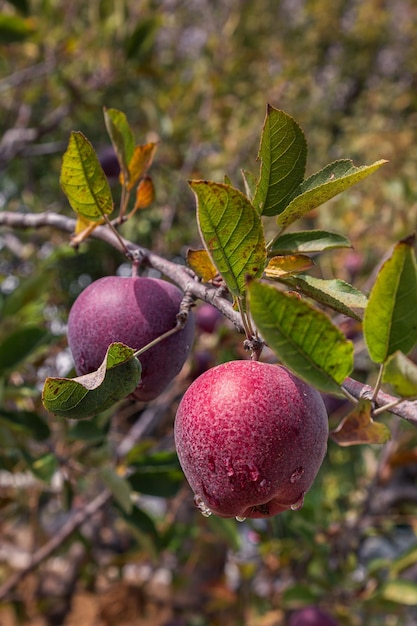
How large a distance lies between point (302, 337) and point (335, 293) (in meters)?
0.16

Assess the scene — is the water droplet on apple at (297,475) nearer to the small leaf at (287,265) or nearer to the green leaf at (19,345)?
the small leaf at (287,265)

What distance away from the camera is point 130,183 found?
958mm

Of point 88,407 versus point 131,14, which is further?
point 131,14

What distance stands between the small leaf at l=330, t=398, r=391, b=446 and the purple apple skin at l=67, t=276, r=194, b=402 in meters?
0.28

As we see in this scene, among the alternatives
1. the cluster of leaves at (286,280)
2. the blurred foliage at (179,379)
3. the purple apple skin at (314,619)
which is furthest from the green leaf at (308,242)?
the purple apple skin at (314,619)

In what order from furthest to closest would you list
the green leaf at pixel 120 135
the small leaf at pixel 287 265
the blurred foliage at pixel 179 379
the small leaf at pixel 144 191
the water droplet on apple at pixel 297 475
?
the blurred foliage at pixel 179 379, the small leaf at pixel 144 191, the green leaf at pixel 120 135, the small leaf at pixel 287 265, the water droplet on apple at pixel 297 475

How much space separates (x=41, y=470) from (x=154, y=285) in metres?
0.65

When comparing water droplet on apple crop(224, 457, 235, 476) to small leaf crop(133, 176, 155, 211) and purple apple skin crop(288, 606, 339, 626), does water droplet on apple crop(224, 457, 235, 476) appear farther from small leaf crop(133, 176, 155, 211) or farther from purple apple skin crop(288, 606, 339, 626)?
purple apple skin crop(288, 606, 339, 626)

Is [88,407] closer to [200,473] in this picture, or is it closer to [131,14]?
[200,473]

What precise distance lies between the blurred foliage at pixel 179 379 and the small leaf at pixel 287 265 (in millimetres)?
638

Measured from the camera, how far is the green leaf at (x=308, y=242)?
726 millimetres

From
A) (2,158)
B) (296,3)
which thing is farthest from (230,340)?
(296,3)

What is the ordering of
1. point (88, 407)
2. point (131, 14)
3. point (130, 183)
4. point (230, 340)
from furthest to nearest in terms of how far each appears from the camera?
1. point (131, 14)
2. point (230, 340)
3. point (130, 183)
4. point (88, 407)

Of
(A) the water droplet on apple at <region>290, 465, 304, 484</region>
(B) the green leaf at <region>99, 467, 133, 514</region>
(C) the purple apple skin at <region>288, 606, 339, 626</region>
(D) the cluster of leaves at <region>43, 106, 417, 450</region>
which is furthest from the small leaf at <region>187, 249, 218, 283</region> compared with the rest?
(C) the purple apple skin at <region>288, 606, 339, 626</region>
